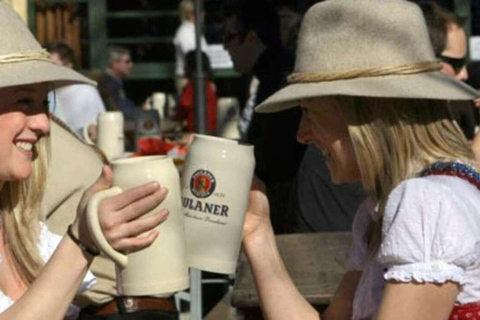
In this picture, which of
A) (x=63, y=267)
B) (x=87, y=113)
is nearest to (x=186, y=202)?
(x=63, y=267)

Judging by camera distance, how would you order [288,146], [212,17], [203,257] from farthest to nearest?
[212,17] < [288,146] < [203,257]

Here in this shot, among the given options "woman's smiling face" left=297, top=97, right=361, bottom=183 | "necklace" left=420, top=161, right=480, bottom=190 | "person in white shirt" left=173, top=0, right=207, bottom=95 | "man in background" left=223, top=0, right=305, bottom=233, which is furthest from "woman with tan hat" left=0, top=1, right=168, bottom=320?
"person in white shirt" left=173, top=0, right=207, bottom=95

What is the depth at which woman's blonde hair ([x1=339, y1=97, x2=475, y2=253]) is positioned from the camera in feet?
8.08

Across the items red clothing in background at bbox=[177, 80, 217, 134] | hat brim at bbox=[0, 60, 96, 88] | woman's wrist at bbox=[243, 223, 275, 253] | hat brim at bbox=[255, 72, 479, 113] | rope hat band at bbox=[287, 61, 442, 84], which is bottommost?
red clothing in background at bbox=[177, 80, 217, 134]

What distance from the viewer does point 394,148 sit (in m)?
2.47

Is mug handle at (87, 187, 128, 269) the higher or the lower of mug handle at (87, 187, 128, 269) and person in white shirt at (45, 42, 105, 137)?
the higher

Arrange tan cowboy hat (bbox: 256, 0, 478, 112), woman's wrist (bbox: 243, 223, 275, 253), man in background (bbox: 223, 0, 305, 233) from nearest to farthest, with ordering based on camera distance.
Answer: tan cowboy hat (bbox: 256, 0, 478, 112), woman's wrist (bbox: 243, 223, 275, 253), man in background (bbox: 223, 0, 305, 233)

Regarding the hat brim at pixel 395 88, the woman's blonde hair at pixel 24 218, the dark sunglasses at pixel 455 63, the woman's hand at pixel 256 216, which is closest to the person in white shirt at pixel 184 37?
the dark sunglasses at pixel 455 63

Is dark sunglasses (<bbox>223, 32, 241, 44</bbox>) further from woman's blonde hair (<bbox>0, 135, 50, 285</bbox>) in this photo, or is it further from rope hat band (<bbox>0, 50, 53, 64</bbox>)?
rope hat band (<bbox>0, 50, 53, 64</bbox>)

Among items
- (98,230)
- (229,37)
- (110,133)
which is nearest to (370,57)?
(98,230)

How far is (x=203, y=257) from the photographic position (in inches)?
105

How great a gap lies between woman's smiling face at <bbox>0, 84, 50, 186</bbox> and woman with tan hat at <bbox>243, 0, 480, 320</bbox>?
42 cm

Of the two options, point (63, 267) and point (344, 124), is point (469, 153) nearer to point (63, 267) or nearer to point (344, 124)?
point (344, 124)

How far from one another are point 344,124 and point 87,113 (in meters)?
5.60
